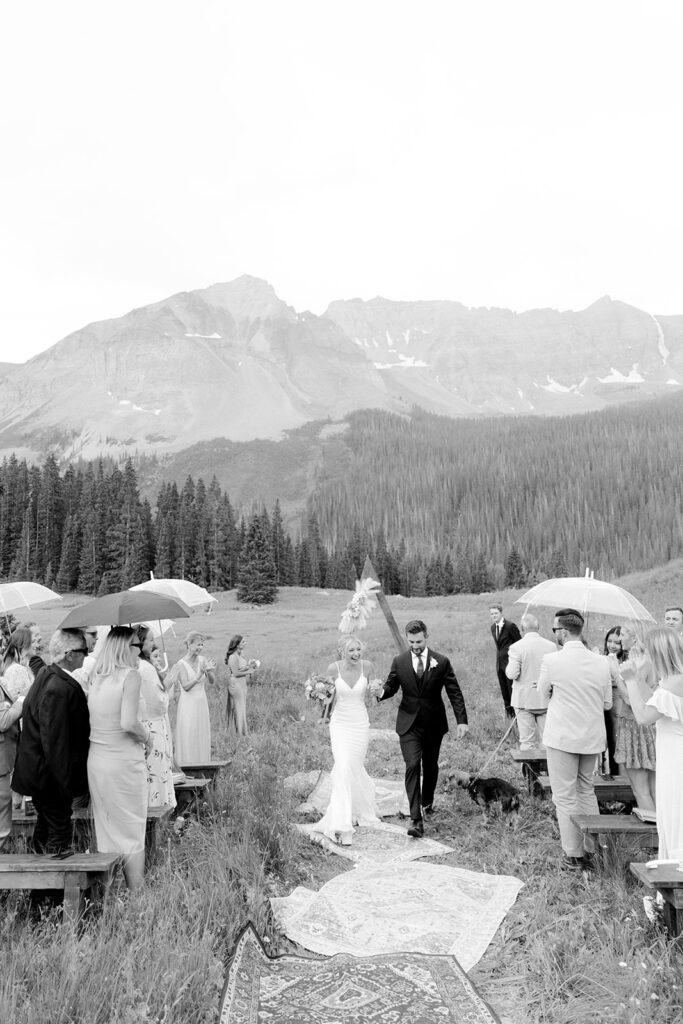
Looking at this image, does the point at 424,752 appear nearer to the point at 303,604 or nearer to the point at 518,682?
the point at 518,682

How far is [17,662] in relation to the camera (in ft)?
25.9

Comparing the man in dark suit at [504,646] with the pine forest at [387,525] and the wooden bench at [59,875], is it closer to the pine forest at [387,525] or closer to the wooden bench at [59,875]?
the wooden bench at [59,875]

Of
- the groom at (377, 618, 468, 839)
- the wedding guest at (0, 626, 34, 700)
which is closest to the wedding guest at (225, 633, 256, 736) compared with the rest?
the groom at (377, 618, 468, 839)

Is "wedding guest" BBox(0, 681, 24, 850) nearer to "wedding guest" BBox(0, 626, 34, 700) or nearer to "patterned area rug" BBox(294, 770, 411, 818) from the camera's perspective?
"wedding guest" BBox(0, 626, 34, 700)

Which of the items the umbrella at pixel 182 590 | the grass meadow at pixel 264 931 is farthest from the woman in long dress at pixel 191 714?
the umbrella at pixel 182 590

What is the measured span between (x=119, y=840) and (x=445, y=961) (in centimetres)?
271

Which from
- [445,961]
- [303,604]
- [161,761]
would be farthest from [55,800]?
[303,604]

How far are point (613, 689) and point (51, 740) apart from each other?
18.1 feet

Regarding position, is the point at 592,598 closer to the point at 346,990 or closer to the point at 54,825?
the point at 346,990

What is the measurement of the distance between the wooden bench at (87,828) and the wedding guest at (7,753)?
1.57ft

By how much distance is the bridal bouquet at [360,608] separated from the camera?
9.58 meters

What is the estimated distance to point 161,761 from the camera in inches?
296

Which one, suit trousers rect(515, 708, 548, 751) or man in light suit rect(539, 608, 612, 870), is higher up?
man in light suit rect(539, 608, 612, 870)

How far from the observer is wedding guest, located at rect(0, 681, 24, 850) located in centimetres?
636
